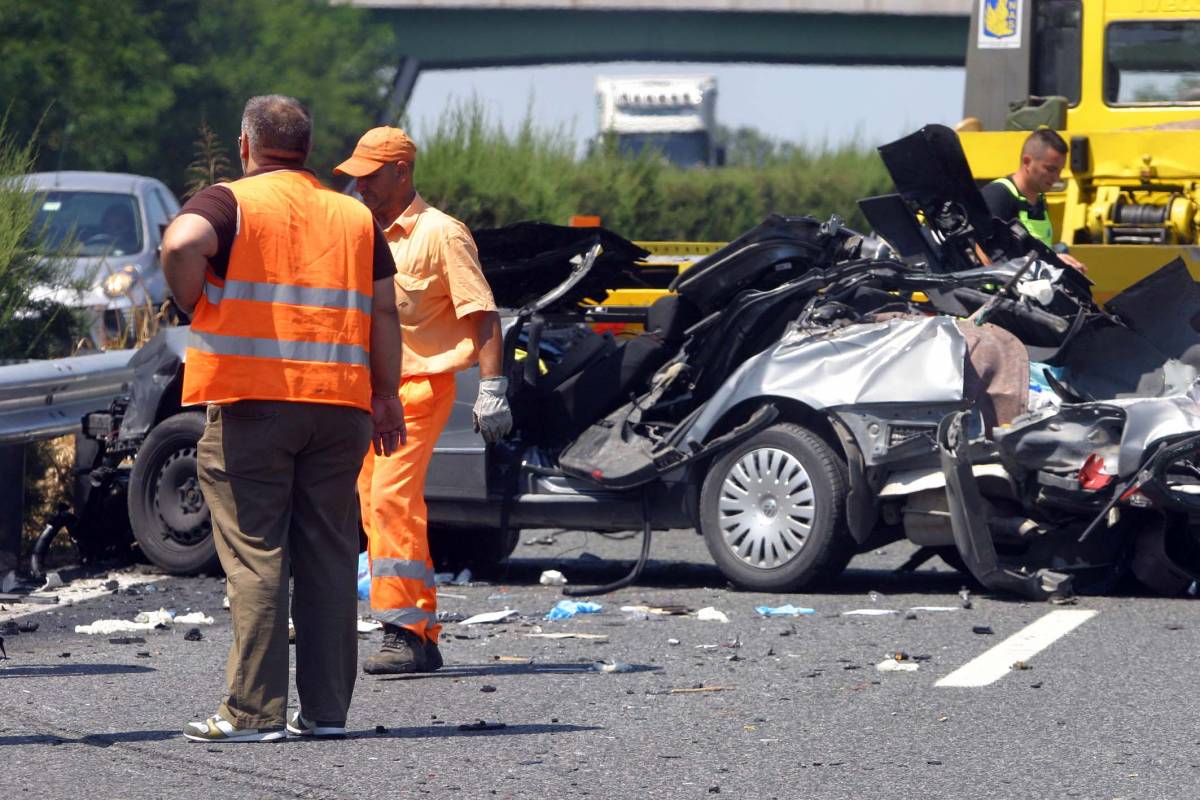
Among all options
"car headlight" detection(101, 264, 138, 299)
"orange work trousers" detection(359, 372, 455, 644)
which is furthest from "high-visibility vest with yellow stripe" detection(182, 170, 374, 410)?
"car headlight" detection(101, 264, 138, 299)

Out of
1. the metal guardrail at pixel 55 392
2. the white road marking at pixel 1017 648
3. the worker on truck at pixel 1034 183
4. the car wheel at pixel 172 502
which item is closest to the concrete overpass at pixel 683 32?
the metal guardrail at pixel 55 392

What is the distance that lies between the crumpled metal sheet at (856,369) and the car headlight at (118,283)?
19.6 feet

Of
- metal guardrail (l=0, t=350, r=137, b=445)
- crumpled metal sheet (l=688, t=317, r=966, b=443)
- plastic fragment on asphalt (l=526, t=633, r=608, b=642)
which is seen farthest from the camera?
metal guardrail (l=0, t=350, r=137, b=445)

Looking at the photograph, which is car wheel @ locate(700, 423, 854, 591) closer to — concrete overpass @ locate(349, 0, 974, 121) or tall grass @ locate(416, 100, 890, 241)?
tall grass @ locate(416, 100, 890, 241)

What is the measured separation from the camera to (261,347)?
5.92 m

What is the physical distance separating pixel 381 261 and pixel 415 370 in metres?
1.27

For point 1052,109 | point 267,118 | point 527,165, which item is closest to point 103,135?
point 527,165

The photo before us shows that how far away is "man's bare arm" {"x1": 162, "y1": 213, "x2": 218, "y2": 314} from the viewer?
18.9 ft

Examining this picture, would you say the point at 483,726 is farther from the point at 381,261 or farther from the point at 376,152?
the point at 376,152

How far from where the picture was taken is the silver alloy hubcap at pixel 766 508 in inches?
358

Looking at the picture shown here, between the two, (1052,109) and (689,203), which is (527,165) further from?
(1052,109)

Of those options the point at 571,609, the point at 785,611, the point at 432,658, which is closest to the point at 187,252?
the point at 432,658

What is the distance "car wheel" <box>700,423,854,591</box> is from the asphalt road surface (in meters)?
0.15

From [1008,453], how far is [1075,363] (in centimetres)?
90
